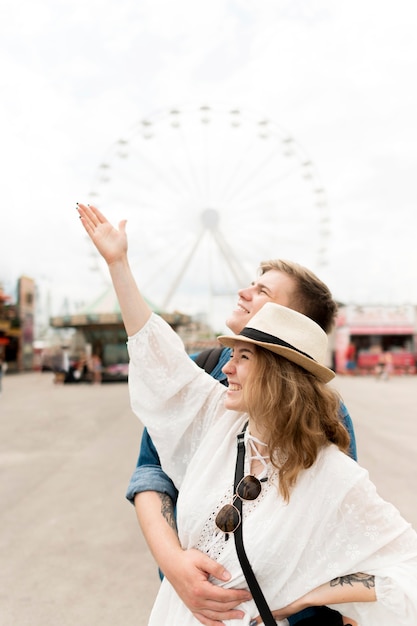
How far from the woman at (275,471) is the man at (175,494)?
4 cm

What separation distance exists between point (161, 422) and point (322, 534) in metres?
0.48

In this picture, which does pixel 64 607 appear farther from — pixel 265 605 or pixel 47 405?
pixel 47 405

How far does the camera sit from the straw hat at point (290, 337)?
4.14ft

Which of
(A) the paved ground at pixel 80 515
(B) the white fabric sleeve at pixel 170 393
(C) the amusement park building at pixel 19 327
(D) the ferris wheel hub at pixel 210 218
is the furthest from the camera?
(C) the amusement park building at pixel 19 327

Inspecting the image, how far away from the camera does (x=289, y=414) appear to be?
1238 millimetres

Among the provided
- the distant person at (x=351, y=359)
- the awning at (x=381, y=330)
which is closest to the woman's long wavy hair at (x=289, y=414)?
the distant person at (x=351, y=359)

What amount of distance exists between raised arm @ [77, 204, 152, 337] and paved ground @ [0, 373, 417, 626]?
1857 millimetres

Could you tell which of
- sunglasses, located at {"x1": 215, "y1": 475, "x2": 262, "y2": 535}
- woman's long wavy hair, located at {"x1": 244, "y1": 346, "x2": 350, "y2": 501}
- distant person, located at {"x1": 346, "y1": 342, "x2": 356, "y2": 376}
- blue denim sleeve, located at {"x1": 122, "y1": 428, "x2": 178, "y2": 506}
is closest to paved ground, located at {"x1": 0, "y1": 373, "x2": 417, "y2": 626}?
blue denim sleeve, located at {"x1": 122, "y1": 428, "x2": 178, "y2": 506}

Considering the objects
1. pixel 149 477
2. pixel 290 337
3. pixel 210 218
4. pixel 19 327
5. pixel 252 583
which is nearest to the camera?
pixel 252 583

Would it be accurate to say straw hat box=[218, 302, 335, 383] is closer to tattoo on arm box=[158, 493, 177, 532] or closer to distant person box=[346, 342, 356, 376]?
tattoo on arm box=[158, 493, 177, 532]

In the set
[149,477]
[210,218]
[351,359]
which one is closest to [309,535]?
[149,477]

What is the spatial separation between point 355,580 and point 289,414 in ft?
1.28

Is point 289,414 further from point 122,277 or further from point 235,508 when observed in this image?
point 122,277

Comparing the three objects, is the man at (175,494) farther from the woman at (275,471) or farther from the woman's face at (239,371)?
the woman's face at (239,371)
